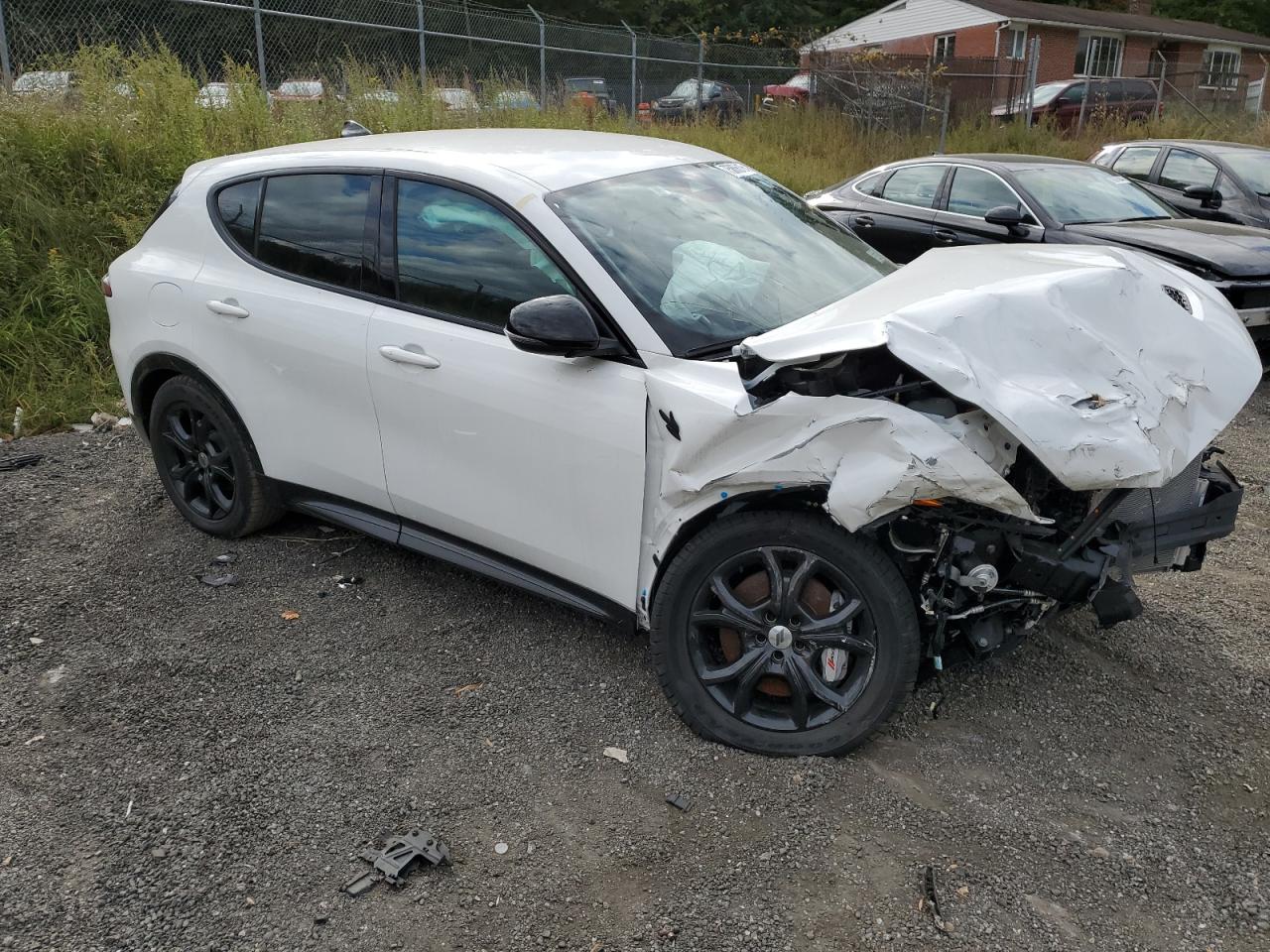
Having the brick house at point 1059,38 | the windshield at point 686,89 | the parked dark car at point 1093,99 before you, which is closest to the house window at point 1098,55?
the brick house at point 1059,38

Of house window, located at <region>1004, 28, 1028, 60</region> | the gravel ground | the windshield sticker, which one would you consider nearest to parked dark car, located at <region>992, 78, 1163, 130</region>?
house window, located at <region>1004, 28, 1028, 60</region>

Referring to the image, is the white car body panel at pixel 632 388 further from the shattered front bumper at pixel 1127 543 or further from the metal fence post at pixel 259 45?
the metal fence post at pixel 259 45

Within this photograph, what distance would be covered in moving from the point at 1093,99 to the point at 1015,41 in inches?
612

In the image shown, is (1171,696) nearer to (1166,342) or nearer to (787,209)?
(1166,342)

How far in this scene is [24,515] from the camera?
16.8ft

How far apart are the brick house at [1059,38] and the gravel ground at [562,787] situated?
3338 cm

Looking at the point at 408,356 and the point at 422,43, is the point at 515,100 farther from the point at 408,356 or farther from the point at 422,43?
the point at 408,356

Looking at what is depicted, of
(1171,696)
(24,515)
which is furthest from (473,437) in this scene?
(24,515)

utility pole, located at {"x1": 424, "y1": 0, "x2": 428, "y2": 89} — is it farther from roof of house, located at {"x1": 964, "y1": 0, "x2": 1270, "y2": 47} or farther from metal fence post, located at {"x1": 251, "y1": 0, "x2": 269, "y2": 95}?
roof of house, located at {"x1": 964, "y1": 0, "x2": 1270, "y2": 47}

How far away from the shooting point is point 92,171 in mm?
8242

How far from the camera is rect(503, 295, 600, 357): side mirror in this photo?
9.78 feet

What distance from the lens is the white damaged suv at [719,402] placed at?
2.64 metres

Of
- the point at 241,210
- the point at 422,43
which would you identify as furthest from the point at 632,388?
the point at 422,43

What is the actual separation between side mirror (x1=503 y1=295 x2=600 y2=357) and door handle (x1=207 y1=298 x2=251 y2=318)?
1.58m
